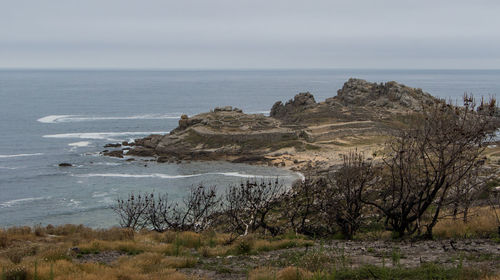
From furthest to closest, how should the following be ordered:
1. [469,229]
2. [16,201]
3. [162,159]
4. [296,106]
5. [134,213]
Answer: [296,106]
[162,159]
[16,201]
[134,213]
[469,229]

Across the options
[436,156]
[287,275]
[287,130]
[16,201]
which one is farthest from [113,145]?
[287,275]

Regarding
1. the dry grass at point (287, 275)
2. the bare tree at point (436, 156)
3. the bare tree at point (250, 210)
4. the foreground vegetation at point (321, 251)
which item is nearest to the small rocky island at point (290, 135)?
the bare tree at point (250, 210)

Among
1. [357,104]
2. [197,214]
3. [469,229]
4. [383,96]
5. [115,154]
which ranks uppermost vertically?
[383,96]

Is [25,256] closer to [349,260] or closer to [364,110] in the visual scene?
[349,260]

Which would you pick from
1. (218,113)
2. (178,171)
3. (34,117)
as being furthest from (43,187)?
(34,117)

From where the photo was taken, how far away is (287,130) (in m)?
62.1

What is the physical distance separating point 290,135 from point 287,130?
5.02 feet

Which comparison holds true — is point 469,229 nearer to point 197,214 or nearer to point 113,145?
point 197,214

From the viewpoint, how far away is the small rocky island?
55.8 metres

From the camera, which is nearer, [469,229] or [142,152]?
[469,229]

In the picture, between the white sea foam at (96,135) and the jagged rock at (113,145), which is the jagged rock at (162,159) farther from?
the white sea foam at (96,135)

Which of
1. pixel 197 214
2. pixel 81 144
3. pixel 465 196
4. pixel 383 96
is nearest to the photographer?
pixel 465 196

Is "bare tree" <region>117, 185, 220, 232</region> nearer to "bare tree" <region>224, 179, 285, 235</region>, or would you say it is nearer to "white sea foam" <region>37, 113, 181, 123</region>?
"bare tree" <region>224, 179, 285, 235</region>

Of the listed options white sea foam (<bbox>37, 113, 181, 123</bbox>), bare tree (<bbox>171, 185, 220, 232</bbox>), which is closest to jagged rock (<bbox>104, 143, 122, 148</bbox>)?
white sea foam (<bbox>37, 113, 181, 123</bbox>)
